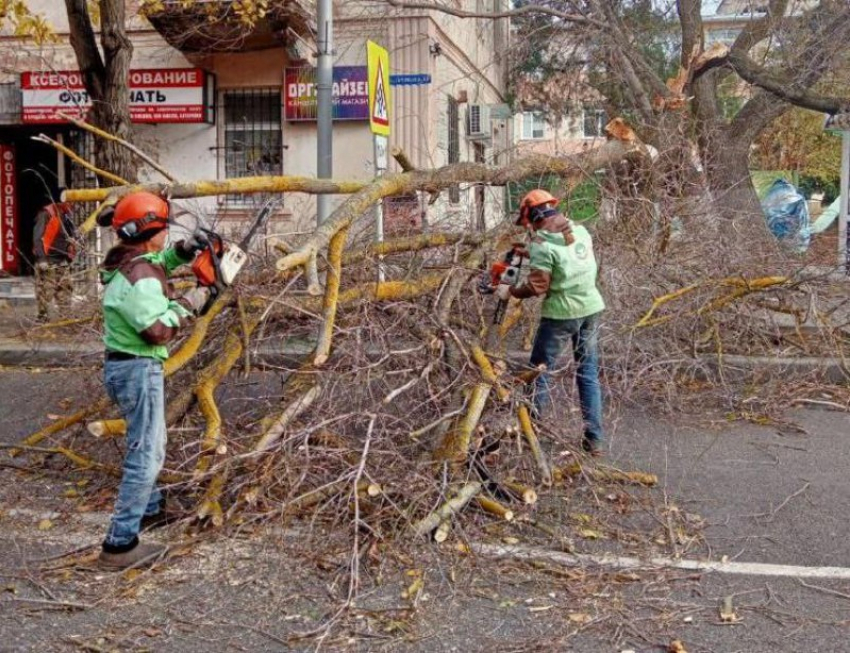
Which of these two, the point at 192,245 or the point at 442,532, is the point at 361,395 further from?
the point at 192,245

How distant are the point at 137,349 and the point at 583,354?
2799 millimetres

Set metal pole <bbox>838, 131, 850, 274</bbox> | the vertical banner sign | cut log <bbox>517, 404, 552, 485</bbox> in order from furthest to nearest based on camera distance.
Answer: the vertical banner sign → metal pole <bbox>838, 131, 850, 274</bbox> → cut log <bbox>517, 404, 552, 485</bbox>

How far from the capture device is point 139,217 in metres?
4.42

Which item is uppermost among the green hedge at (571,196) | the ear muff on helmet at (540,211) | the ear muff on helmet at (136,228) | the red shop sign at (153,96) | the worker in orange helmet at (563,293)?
the red shop sign at (153,96)

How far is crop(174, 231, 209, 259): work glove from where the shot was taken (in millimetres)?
4715

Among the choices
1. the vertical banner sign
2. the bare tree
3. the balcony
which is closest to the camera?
the bare tree

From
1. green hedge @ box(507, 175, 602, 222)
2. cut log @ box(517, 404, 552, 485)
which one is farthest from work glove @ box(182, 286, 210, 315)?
green hedge @ box(507, 175, 602, 222)

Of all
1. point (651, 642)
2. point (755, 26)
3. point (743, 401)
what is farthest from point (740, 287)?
point (755, 26)

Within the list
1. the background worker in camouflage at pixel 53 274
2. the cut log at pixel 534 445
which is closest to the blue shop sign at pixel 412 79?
the background worker in camouflage at pixel 53 274

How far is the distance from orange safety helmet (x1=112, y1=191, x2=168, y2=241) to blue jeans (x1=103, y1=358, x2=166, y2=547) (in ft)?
1.81

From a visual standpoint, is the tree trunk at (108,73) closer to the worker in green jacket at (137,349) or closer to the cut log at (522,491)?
the worker in green jacket at (137,349)

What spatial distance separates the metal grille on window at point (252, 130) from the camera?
52.2ft

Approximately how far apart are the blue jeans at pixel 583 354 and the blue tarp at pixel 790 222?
3435 millimetres

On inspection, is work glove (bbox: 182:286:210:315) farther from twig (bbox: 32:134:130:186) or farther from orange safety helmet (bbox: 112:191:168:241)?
twig (bbox: 32:134:130:186)
